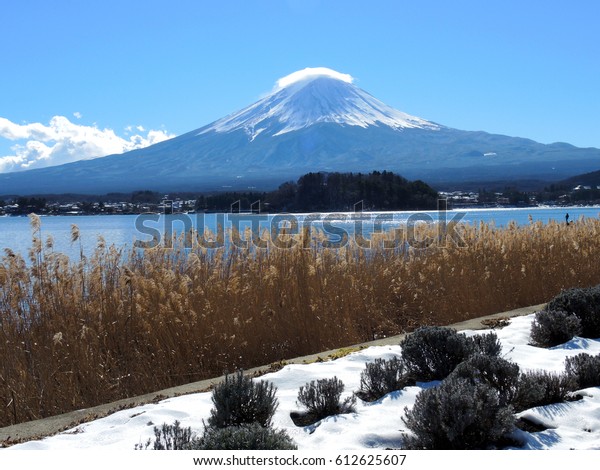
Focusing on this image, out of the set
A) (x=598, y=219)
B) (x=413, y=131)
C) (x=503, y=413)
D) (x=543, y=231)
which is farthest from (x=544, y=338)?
(x=413, y=131)

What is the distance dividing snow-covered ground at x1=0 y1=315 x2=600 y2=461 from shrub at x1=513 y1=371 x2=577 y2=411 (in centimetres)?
8

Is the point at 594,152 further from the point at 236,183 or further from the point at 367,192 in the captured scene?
the point at 367,192

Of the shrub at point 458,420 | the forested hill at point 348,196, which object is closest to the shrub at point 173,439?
the shrub at point 458,420

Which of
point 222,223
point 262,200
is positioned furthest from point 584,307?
point 262,200

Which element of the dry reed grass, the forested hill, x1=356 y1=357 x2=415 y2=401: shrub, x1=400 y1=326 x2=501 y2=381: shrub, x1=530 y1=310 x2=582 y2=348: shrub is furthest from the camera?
the forested hill

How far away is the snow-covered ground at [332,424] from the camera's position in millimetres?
3594

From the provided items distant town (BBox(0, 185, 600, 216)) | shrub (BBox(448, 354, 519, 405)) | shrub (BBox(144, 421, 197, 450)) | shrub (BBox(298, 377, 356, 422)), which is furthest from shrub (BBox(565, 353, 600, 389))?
distant town (BBox(0, 185, 600, 216))

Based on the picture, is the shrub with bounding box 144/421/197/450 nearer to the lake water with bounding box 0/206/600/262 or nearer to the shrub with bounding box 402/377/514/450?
the shrub with bounding box 402/377/514/450

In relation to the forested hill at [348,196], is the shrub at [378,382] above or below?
below

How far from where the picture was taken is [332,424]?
152 inches

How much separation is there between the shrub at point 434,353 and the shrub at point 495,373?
66cm

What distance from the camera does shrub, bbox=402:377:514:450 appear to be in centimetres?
341

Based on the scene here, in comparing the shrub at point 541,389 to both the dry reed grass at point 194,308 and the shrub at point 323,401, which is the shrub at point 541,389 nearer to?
the shrub at point 323,401

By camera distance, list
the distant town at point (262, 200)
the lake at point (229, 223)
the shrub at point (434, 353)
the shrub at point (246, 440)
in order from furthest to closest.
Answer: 1. the distant town at point (262, 200)
2. the lake at point (229, 223)
3. the shrub at point (434, 353)
4. the shrub at point (246, 440)
